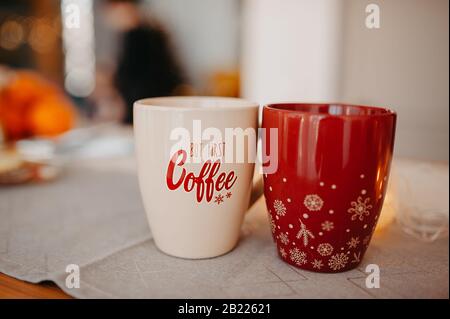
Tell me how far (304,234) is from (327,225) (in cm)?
2

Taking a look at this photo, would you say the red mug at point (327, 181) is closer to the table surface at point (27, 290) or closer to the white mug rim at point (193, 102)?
A: the white mug rim at point (193, 102)

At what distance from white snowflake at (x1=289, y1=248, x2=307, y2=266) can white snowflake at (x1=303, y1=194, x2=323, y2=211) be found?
1.9 inches

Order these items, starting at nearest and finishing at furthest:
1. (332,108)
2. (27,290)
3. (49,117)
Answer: (27,290), (332,108), (49,117)

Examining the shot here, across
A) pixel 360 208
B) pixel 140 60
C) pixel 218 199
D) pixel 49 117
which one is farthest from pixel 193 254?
pixel 140 60

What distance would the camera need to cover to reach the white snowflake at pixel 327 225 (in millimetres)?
388

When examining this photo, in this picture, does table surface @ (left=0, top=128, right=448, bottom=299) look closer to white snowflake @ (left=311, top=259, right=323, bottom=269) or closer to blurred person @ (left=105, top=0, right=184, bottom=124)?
white snowflake @ (left=311, top=259, right=323, bottom=269)

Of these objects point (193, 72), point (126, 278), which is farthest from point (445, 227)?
point (193, 72)

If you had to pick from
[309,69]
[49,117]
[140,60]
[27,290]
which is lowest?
[27,290]

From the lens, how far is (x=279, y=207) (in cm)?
41

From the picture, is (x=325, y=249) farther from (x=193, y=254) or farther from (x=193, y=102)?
(x=193, y=102)

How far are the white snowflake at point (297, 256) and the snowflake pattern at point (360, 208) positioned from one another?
60mm

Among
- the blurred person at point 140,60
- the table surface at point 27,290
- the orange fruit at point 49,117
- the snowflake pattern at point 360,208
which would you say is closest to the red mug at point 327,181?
the snowflake pattern at point 360,208
